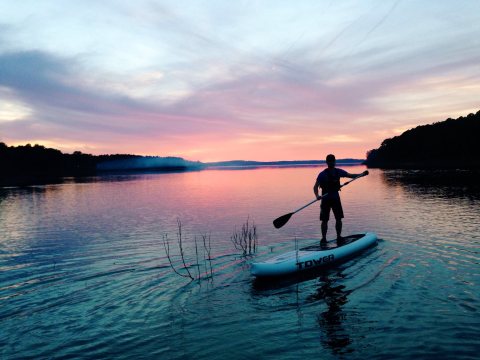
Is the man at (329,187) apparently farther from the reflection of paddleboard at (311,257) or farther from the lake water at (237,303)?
the lake water at (237,303)

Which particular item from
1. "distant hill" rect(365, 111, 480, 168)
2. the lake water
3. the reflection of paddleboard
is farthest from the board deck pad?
"distant hill" rect(365, 111, 480, 168)

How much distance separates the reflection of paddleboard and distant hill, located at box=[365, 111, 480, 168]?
9036 cm

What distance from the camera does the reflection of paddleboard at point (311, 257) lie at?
391 inches

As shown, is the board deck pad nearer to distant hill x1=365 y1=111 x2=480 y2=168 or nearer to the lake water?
the lake water

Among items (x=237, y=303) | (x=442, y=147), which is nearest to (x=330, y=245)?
(x=237, y=303)

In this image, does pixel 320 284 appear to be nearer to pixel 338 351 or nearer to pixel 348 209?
pixel 338 351

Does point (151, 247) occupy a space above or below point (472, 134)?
below

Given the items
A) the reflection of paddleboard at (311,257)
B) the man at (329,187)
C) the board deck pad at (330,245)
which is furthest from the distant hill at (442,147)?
the man at (329,187)

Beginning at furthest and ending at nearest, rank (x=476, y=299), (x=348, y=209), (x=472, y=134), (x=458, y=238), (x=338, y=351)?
(x=472, y=134) < (x=348, y=209) < (x=458, y=238) < (x=476, y=299) < (x=338, y=351)

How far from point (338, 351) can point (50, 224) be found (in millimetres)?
24144

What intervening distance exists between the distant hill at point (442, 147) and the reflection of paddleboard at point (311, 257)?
90364 mm

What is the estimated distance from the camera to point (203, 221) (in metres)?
23.9

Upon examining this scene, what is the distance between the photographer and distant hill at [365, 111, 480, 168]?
10511 cm

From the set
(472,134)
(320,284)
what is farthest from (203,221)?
(472,134)
